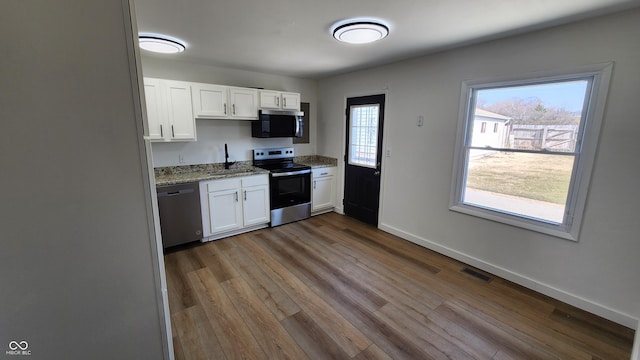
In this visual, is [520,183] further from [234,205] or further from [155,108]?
[155,108]

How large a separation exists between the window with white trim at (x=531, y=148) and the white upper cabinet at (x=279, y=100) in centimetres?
250

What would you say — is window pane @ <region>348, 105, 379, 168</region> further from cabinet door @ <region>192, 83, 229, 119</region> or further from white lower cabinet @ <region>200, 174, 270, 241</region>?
cabinet door @ <region>192, 83, 229, 119</region>

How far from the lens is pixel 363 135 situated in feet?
13.7

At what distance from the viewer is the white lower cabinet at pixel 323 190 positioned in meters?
4.52

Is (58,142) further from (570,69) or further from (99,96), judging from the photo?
(570,69)

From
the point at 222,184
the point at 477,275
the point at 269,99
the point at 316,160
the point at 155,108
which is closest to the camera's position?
the point at 477,275

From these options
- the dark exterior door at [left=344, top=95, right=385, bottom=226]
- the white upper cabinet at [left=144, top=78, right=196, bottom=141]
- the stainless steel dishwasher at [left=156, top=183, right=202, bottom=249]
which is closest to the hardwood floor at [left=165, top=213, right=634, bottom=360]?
the stainless steel dishwasher at [left=156, top=183, right=202, bottom=249]

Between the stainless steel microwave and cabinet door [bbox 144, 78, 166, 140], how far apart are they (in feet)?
4.34

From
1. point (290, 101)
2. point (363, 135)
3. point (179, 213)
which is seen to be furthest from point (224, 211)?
point (363, 135)

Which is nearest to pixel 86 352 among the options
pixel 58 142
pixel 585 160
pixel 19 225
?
pixel 19 225

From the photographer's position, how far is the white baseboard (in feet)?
6.98

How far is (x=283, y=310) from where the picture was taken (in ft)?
7.37

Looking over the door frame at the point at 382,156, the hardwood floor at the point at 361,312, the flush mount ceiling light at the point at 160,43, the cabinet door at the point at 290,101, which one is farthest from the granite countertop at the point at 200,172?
the flush mount ceiling light at the point at 160,43

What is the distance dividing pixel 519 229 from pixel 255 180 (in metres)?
3.27
